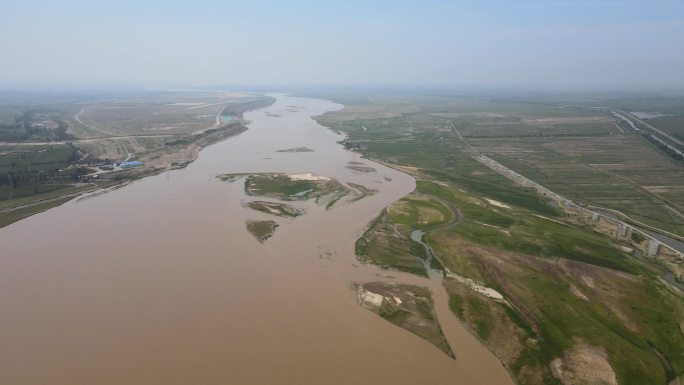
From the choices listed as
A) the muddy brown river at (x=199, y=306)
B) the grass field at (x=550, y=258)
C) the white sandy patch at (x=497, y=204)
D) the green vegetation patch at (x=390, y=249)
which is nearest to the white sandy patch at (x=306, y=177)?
the muddy brown river at (x=199, y=306)

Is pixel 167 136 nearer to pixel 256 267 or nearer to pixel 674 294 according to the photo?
pixel 256 267

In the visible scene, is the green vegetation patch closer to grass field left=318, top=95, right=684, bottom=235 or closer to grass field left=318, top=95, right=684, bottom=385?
grass field left=318, top=95, right=684, bottom=385

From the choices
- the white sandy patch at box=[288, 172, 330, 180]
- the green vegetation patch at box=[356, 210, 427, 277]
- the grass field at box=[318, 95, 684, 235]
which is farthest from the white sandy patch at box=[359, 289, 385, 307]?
the white sandy patch at box=[288, 172, 330, 180]

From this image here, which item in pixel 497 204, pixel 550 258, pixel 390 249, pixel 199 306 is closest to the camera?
pixel 199 306

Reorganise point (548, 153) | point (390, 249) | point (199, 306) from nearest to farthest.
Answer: point (199, 306), point (390, 249), point (548, 153)

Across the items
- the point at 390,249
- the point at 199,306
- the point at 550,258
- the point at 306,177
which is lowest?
the point at 199,306

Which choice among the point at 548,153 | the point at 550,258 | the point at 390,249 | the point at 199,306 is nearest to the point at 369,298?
the point at 390,249

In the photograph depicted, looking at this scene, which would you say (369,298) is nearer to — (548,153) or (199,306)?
(199,306)

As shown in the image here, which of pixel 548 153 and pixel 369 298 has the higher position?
pixel 548 153

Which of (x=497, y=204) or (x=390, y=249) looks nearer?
(x=390, y=249)
